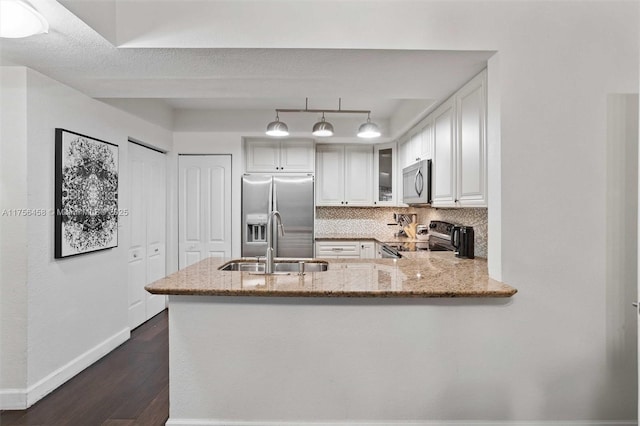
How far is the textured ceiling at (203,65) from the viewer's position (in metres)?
1.96

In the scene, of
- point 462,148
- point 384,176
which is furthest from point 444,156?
point 384,176

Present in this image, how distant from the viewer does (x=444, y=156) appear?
3064 millimetres

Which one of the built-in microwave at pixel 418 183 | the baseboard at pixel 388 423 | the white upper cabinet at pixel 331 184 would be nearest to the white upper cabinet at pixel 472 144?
the built-in microwave at pixel 418 183

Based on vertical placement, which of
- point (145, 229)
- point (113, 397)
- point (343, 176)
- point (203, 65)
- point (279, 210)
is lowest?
point (113, 397)

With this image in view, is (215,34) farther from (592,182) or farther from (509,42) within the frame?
(592,182)

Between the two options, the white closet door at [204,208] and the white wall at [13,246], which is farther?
the white closet door at [204,208]

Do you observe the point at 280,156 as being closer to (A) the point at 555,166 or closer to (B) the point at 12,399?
(A) the point at 555,166

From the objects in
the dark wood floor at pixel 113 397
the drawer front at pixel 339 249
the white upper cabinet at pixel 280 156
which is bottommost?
the dark wood floor at pixel 113 397

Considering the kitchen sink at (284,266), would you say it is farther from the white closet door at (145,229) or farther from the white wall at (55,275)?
the white closet door at (145,229)

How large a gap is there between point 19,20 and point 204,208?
3142 mm

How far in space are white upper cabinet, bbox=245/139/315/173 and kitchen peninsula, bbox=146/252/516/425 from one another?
2.95 metres

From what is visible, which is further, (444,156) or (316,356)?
(444,156)

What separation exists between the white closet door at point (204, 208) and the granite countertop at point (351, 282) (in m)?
2.09

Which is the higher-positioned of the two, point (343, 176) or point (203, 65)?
point (203, 65)
